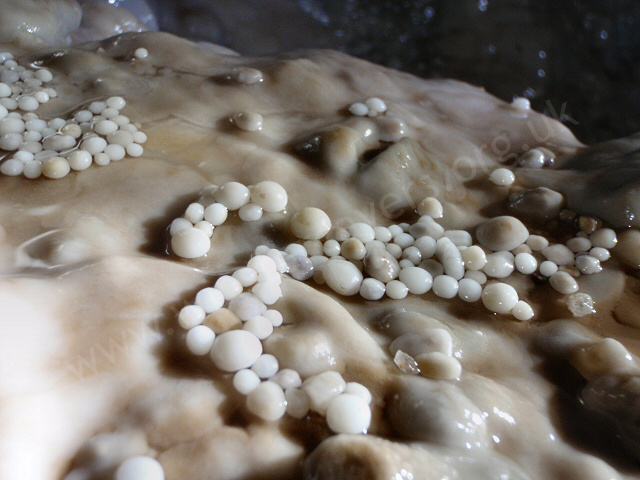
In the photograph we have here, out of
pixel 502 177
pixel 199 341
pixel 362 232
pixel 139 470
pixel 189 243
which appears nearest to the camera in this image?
pixel 139 470

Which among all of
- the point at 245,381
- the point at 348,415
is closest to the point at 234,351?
the point at 245,381

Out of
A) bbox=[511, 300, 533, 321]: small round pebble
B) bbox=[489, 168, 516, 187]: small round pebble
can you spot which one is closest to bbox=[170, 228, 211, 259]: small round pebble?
bbox=[511, 300, 533, 321]: small round pebble

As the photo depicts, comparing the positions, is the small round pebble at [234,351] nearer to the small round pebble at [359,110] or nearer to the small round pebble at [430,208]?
the small round pebble at [430,208]

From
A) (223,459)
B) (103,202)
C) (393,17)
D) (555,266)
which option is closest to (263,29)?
(393,17)

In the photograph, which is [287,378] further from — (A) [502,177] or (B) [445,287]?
(A) [502,177]

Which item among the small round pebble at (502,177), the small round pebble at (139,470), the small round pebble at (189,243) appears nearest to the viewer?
the small round pebble at (139,470)

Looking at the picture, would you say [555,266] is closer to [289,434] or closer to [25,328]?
[289,434]

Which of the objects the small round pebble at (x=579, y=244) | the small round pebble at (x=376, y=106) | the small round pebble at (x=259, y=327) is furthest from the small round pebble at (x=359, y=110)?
the small round pebble at (x=259, y=327)
